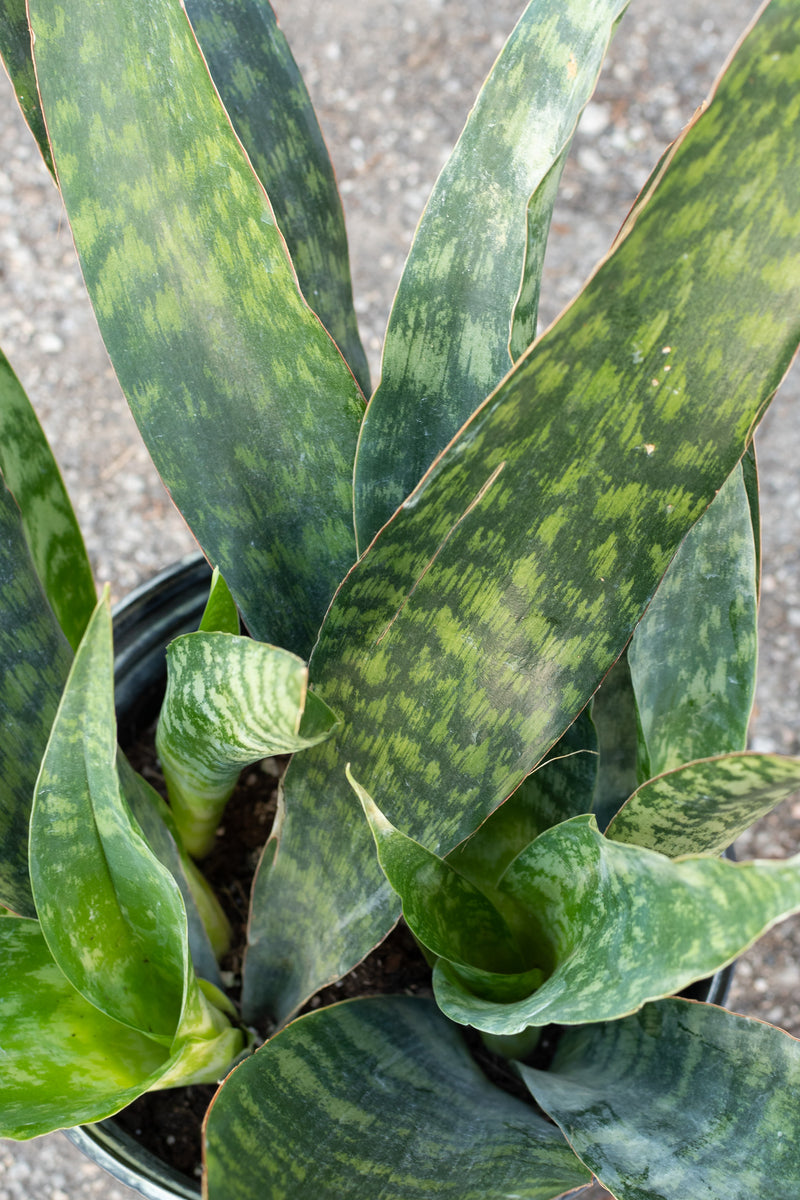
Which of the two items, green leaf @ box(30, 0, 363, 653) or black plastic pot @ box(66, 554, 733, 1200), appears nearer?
green leaf @ box(30, 0, 363, 653)

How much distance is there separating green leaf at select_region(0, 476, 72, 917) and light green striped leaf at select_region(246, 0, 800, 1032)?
4.1 inches

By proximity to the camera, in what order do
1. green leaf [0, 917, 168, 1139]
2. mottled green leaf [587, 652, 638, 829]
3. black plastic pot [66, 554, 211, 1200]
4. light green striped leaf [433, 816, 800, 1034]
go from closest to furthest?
light green striped leaf [433, 816, 800, 1034], green leaf [0, 917, 168, 1139], mottled green leaf [587, 652, 638, 829], black plastic pot [66, 554, 211, 1200]

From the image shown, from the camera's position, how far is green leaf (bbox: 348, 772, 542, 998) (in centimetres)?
33

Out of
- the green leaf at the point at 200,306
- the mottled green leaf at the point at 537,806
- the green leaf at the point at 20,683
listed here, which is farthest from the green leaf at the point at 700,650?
the green leaf at the point at 20,683

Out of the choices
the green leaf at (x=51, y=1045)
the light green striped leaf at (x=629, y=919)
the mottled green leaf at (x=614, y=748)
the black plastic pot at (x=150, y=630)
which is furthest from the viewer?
the black plastic pot at (x=150, y=630)

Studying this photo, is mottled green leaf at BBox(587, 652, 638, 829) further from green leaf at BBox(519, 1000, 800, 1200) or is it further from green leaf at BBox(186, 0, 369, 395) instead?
green leaf at BBox(186, 0, 369, 395)

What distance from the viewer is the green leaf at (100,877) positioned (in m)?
0.31

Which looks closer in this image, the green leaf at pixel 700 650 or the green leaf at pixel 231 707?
the green leaf at pixel 231 707

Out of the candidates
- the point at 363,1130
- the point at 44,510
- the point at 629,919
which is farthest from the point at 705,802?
the point at 44,510

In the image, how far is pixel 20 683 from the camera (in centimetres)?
39

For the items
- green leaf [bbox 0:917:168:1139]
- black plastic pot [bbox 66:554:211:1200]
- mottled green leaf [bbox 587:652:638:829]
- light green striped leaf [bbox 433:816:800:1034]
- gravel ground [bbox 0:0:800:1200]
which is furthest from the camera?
gravel ground [bbox 0:0:800:1200]

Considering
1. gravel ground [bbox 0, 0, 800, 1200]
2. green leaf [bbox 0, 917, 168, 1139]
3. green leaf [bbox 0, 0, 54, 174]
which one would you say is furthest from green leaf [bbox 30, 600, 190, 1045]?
gravel ground [bbox 0, 0, 800, 1200]

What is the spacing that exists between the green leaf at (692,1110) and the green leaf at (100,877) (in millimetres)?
162

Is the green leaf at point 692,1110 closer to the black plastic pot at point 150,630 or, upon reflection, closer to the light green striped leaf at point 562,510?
the light green striped leaf at point 562,510
